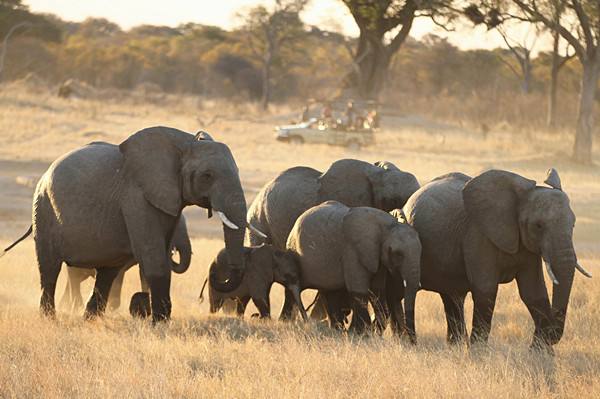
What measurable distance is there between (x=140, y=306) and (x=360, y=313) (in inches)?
83.8

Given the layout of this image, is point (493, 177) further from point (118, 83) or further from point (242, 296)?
point (118, 83)

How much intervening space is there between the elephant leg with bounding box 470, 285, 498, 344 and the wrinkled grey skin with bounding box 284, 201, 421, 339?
50 cm

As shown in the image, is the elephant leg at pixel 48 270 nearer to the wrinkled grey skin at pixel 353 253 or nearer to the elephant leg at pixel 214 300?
the elephant leg at pixel 214 300

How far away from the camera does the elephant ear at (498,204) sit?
930cm

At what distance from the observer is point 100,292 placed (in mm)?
11250

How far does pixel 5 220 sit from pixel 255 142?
53.1 ft

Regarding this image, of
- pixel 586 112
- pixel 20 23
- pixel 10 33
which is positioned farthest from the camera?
pixel 20 23

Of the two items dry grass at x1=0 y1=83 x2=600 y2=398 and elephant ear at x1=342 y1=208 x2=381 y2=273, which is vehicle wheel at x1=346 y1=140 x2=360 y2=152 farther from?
elephant ear at x1=342 y1=208 x2=381 y2=273

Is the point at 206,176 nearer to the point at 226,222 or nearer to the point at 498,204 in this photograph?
the point at 226,222

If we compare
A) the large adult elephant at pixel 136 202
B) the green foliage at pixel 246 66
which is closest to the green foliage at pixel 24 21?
the green foliage at pixel 246 66

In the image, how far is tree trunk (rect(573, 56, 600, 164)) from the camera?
33094mm

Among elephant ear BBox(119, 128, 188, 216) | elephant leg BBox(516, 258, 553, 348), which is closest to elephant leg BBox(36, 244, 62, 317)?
elephant ear BBox(119, 128, 188, 216)

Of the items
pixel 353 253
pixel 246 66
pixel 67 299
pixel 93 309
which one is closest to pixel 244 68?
pixel 246 66

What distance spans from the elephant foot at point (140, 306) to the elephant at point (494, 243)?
8.38ft
